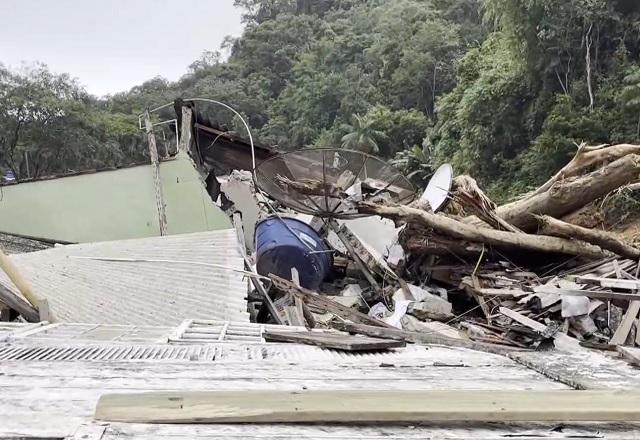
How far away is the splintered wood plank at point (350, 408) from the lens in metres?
1.58

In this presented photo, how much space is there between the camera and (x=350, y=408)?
1.63 meters

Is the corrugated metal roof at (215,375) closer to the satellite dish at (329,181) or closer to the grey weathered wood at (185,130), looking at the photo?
the satellite dish at (329,181)

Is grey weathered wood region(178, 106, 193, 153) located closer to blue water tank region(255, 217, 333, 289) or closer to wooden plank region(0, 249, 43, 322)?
blue water tank region(255, 217, 333, 289)

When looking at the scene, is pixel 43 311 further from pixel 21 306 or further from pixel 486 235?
pixel 486 235

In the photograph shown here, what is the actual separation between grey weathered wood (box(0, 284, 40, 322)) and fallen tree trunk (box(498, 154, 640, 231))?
6620mm

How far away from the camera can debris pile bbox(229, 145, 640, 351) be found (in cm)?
651

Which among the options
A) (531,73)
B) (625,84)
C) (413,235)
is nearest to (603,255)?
(413,235)

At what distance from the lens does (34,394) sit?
194 centimetres

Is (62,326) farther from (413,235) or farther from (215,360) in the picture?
(413,235)

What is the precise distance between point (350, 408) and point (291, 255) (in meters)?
8.66

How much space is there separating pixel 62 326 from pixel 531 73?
1785 cm

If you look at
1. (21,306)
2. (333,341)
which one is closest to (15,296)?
(21,306)

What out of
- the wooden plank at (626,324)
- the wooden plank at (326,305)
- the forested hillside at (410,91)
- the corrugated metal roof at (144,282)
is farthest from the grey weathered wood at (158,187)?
the forested hillside at (410,91)

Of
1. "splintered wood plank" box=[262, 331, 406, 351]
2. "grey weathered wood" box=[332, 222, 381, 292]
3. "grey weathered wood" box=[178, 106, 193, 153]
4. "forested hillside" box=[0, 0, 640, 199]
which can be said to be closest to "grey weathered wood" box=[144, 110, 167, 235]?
"grey weathered wood" box=[178, 106, 193, 153]
